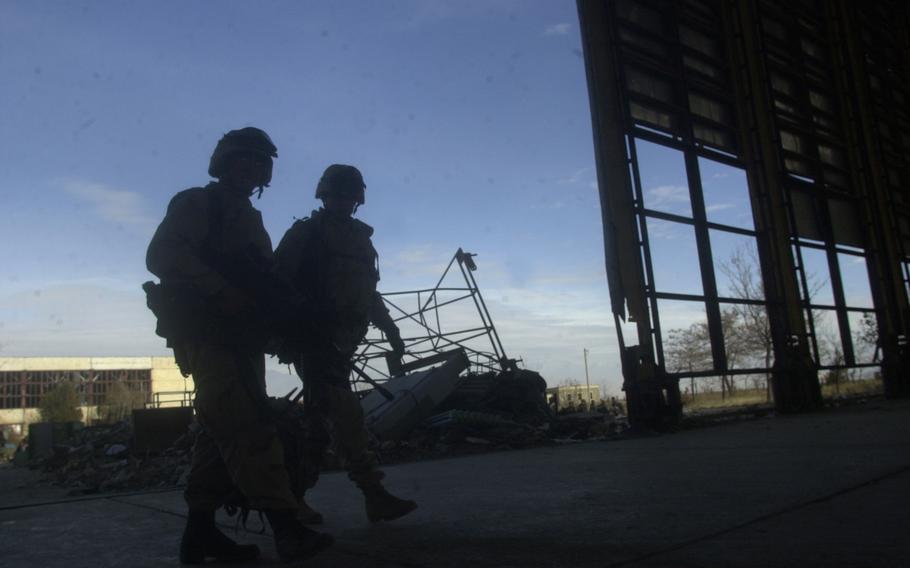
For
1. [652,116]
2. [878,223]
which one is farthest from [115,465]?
[878,223]

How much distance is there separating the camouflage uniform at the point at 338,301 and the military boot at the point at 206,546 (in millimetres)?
595

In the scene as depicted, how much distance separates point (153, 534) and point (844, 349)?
39.3 feet

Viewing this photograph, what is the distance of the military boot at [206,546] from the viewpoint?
2.19 meters

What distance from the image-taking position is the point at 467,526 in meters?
2.56

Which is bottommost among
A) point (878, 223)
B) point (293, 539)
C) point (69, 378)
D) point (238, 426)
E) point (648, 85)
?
point (293, 539)

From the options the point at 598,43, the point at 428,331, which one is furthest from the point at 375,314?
the point at 428,331

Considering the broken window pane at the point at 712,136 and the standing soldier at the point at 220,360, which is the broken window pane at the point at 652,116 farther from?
the standing soldier at the point at 220,360

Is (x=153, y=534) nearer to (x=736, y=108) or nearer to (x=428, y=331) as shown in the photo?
(x=428, y=331)

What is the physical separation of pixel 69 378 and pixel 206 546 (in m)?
71.8

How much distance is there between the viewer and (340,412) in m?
2.77

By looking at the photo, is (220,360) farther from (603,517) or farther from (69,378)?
(69,378)

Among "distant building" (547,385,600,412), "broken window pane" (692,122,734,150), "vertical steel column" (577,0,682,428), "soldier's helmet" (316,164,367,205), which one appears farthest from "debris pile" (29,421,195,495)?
"broken window pane" (692,122,734,150)

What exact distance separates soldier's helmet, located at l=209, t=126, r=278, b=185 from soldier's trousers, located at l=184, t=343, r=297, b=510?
0.68 meters

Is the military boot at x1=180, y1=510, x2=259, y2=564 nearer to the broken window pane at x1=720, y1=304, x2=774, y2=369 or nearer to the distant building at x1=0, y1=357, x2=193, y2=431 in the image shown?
the broken window pane at x1=720, y1=304, x2=774, y2=369
